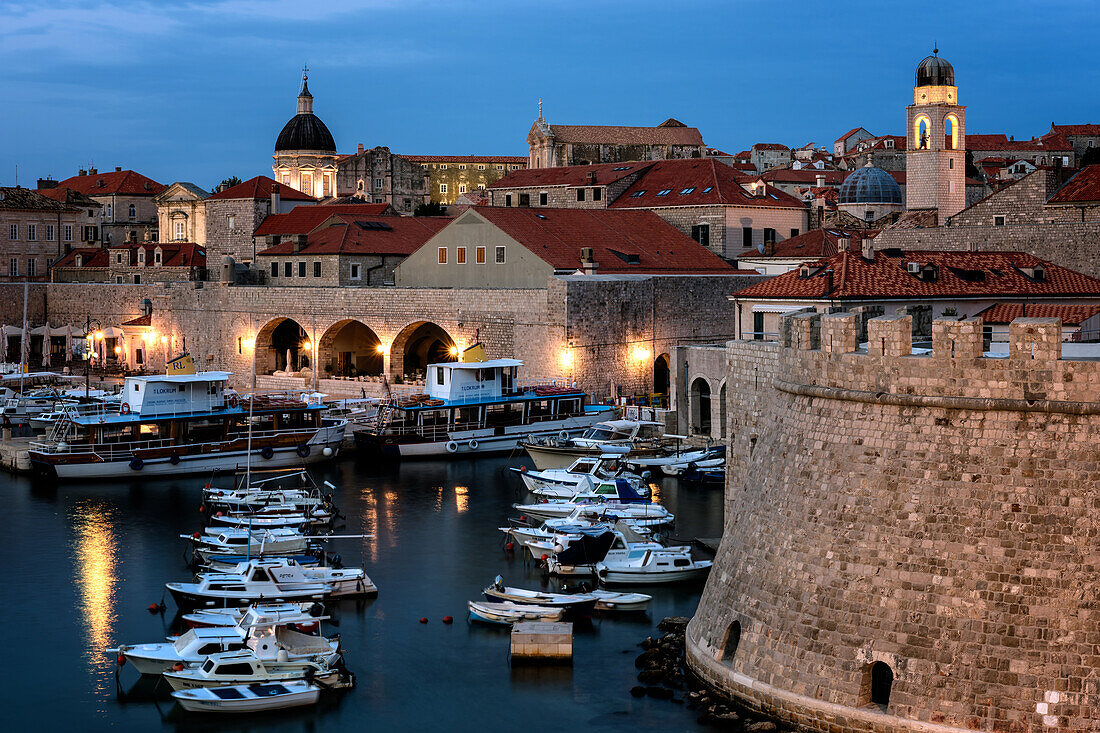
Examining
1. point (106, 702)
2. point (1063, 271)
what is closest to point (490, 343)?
point (1063, 271)

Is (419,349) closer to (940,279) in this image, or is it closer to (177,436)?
(177,436)

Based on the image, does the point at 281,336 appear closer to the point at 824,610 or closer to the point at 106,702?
the point at 106,702

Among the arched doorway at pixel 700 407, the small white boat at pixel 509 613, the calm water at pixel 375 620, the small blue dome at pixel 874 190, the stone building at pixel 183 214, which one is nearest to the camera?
the calm water at pixel 375 620

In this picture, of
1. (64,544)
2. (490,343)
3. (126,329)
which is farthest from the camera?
(126,329)

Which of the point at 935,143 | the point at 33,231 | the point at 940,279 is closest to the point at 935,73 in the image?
the point at 935,143

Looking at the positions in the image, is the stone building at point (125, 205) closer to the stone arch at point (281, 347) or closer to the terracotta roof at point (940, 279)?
the stone arch at point (281, 347)

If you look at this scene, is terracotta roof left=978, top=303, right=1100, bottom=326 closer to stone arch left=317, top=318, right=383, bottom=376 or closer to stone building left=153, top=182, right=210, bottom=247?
stone arch left=317, top=318, right=383, bottom=376

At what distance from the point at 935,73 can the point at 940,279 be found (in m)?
32.0

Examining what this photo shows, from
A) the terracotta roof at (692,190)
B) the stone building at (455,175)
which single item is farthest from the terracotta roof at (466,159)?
the terracotta roof at (692,190)

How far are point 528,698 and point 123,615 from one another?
24.7ft

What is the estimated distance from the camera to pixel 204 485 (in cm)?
3431

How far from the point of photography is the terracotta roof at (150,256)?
206 ft

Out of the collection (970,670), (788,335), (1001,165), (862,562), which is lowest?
(970,670)

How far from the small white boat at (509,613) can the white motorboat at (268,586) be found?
2333mm
